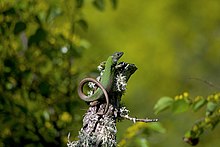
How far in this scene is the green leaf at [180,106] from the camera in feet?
10.7

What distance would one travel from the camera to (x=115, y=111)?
2156 millimetres

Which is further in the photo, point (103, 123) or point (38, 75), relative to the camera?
point (38, 75)

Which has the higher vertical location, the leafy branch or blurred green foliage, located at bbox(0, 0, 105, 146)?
blurred green foliage, located at bbox(0, 0, 105, 146)

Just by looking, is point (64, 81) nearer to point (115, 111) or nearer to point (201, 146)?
point (115, 111)

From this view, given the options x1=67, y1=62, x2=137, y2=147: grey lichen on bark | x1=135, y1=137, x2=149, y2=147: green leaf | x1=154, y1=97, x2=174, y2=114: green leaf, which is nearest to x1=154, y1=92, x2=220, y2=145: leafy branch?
x1=154, y1=97, x2=174, y2=114: green leaf

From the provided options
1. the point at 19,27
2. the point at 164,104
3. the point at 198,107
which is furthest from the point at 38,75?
the point at 198,107

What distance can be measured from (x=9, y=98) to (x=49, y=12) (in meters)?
0.55

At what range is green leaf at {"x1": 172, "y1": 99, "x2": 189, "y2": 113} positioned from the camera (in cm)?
326

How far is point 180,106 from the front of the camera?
3271 mm

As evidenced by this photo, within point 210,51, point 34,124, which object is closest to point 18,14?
point 34,124

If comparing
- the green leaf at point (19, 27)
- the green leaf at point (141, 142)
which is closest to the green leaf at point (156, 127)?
the green leaf at point (141, 142)

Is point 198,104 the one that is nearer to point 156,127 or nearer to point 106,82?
point 156,127

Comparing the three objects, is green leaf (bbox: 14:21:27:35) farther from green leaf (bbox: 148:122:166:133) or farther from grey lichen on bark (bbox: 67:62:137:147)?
grey lichen on bark (bbox: 67:62:137:147)

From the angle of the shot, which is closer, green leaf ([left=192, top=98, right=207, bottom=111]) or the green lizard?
the green lizard
